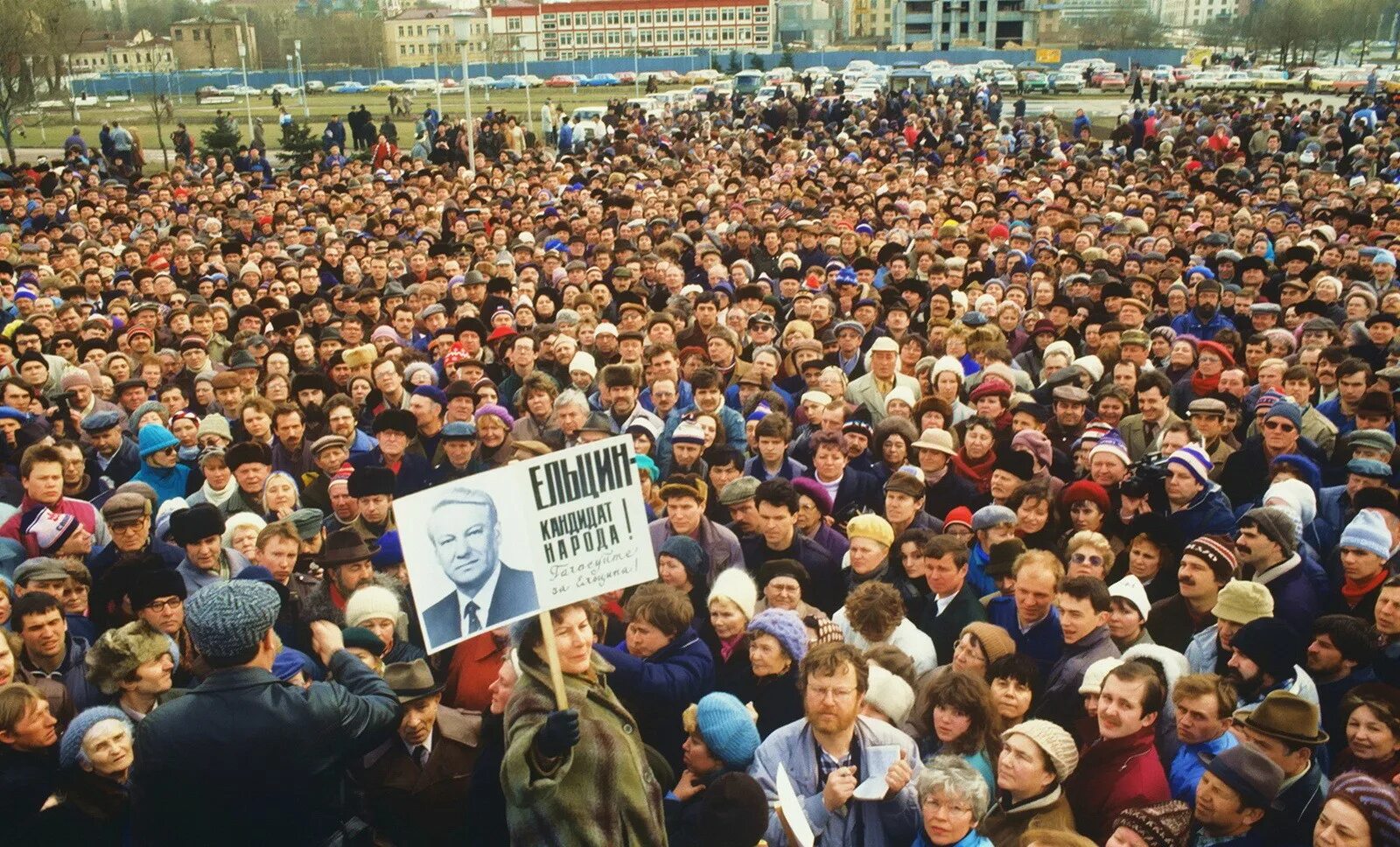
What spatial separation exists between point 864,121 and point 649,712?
95.2 feet

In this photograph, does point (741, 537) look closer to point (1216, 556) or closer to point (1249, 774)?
point (1216, 556)

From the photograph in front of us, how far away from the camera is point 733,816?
11.2 ft

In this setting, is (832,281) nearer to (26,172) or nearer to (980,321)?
(980,321)

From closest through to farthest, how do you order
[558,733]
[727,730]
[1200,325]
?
[558,733] → [727,730] → [1200,325]

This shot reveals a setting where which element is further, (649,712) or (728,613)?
(728,613)

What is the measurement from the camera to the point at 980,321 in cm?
1022

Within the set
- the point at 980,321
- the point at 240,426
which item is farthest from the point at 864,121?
the point at 240,426

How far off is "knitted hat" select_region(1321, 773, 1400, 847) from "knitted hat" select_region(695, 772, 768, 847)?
176 cm

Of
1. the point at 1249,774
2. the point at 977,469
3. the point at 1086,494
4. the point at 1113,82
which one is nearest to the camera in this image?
the point at 1249,774

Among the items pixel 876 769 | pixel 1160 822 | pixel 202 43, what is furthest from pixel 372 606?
pixel 202 43

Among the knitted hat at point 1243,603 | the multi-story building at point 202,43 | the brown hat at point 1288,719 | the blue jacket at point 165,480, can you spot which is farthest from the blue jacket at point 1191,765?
the multi-story building at point 202,43

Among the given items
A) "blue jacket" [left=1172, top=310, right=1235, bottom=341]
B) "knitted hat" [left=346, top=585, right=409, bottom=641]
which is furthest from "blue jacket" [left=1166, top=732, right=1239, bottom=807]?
"blue jacket" [left=1172, top=310, right=1235, bottom=341]

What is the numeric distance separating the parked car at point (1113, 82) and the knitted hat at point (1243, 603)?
55413mm

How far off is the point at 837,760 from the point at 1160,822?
1064mm
